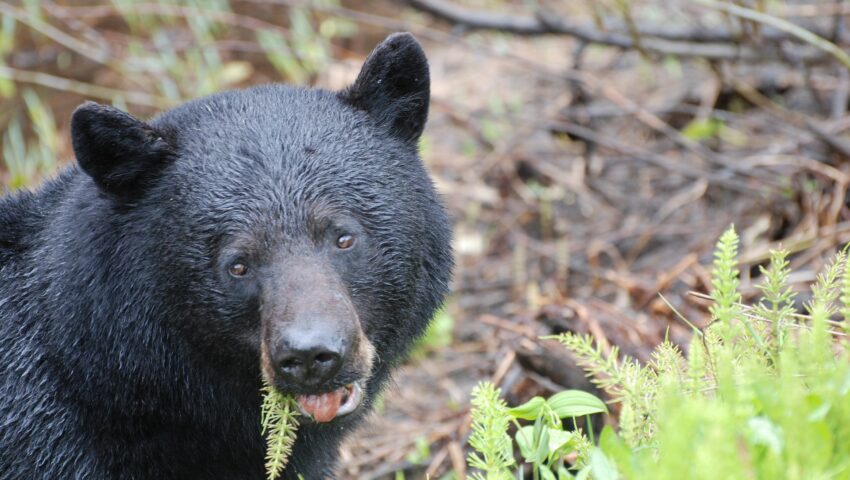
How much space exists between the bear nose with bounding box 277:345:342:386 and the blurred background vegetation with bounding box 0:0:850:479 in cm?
165

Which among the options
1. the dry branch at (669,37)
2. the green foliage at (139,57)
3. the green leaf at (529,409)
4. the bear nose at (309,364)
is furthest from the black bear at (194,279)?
the dry branch at (669,37)

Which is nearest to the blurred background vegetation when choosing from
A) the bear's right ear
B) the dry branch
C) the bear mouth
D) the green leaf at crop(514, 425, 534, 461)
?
the dry branch

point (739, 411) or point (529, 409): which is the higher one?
point (739, 411)

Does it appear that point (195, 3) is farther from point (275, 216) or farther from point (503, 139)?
point (275, 216)

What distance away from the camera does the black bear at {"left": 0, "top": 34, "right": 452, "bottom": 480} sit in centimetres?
337

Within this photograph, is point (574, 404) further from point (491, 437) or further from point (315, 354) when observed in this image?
point (315, 354)

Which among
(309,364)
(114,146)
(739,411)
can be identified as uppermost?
(739,411)

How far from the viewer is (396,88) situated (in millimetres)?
3918

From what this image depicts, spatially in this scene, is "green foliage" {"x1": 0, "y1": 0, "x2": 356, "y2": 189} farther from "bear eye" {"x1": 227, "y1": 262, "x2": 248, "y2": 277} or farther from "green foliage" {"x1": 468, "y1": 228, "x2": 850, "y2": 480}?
"green foliage" {"x1": 468, "y1": 228, "x2": 850, "y2": 480}

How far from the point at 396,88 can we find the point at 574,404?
1.47 m

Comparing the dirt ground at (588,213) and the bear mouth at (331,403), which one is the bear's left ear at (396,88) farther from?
the dirt ground at (588,213)

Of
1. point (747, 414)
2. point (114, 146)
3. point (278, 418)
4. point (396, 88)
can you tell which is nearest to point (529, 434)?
point (278, 418)

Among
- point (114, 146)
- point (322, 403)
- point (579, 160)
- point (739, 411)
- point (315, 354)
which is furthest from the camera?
point (579, 160)

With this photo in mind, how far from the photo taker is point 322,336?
3.00 metres
